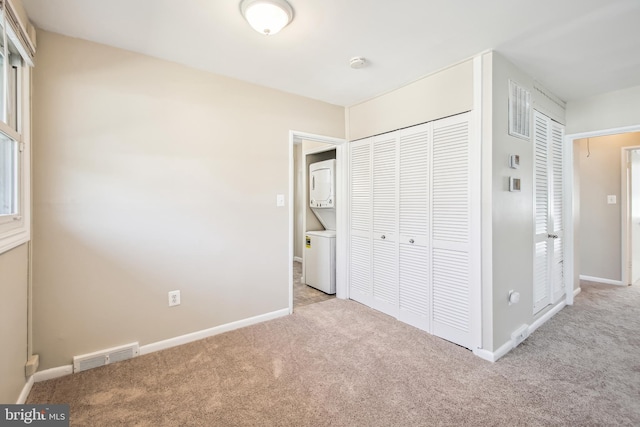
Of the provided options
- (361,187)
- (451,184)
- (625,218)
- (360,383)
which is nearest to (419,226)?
(451,184)

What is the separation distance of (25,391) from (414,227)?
3.02 metres

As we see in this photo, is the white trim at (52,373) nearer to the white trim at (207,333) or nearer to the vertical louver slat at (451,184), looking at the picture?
the white trim at (207,333)

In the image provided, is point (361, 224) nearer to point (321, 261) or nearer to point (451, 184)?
point (321, 261)

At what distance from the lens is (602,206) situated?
164 inches

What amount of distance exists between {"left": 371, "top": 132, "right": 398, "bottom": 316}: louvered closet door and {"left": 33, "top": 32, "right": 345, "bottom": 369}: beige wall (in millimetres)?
991

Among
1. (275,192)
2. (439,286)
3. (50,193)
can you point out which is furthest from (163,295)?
(439,286)

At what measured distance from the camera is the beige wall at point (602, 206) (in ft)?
13.2

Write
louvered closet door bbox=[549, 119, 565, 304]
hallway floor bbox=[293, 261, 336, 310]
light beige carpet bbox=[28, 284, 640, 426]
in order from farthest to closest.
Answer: hallway floor bbox=[293, 261, 336, 310] → louvered closet door bbox=[549, 119, 565, 304] → light beige carpet bbox=[28, 284, 640, 426]

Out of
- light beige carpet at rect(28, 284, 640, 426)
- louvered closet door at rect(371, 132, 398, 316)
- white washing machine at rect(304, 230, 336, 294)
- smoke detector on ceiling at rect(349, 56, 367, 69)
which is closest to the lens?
light beige carpet at rect(28, 284, 640, 426)

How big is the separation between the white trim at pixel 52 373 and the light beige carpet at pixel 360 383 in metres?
0.05

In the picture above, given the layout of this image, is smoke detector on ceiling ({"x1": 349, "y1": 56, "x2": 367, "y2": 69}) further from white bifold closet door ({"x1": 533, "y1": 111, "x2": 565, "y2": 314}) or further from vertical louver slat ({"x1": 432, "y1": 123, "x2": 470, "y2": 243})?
white bifold closet door ({"x1": 533, "y1": 111, "x2": 565, "y2": 314})

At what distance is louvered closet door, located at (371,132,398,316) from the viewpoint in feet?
9.66

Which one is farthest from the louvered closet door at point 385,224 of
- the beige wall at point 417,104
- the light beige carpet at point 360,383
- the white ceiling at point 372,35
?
the white ceiling at point 372,35

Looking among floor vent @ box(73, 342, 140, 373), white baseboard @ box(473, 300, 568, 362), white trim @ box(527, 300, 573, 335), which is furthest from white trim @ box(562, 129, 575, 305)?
floor vent @ box(73, 342, 140, 373)
